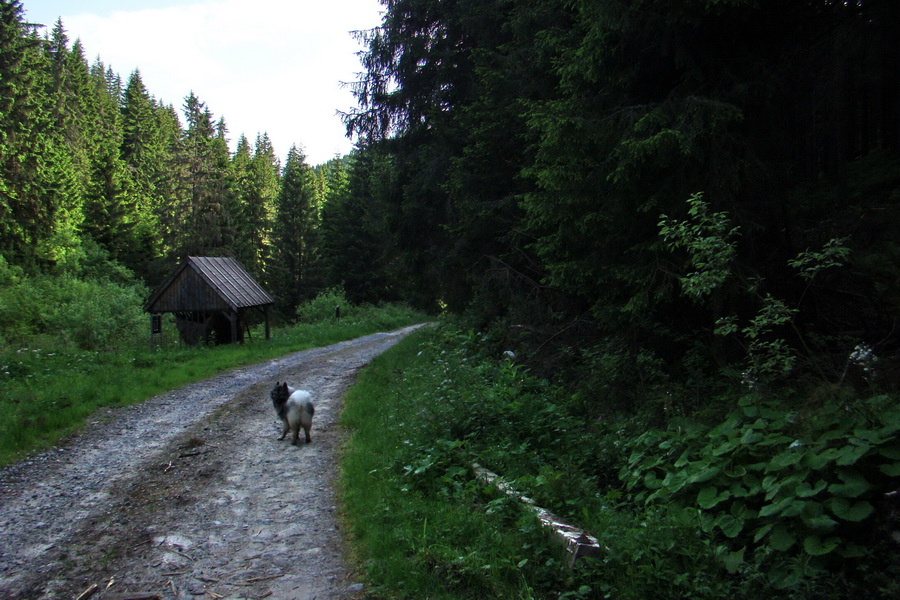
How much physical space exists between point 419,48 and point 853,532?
52.9 feet

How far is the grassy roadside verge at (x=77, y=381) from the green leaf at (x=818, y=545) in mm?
9200

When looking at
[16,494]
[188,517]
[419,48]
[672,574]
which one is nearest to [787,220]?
[672,574]

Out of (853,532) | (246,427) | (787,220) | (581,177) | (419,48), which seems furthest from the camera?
(419,48)

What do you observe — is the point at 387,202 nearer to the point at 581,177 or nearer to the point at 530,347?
the point at 530,347

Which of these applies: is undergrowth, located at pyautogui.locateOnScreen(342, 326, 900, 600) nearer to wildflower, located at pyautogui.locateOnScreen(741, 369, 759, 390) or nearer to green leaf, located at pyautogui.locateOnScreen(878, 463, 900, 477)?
green leaf, located at pyautogui.locateOnScreen(878, 463, 900, 477)

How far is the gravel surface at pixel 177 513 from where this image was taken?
4.39 meters

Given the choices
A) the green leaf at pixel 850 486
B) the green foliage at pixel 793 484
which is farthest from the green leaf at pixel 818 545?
the green leaf at pixel 850 486

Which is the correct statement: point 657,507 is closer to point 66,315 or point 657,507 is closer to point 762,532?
point 762,532

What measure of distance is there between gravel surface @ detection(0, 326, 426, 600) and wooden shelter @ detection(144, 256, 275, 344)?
13.2 m

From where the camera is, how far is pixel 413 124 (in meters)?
17.4

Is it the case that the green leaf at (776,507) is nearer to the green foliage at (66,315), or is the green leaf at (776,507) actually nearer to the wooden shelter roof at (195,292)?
the wooden shelter roof at (195,292)

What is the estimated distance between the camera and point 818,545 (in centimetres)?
329

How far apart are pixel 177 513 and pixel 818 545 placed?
5.67m

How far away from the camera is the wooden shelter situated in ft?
75.7
